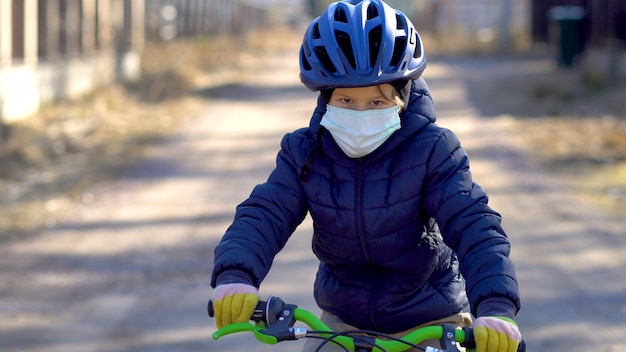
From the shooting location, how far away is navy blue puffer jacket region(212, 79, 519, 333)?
3244mm

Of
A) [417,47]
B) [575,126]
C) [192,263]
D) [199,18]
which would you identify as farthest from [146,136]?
[199,18]

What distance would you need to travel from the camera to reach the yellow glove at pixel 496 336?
9.02 ft

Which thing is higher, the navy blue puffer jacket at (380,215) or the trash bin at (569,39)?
the trash bin at (569,39)

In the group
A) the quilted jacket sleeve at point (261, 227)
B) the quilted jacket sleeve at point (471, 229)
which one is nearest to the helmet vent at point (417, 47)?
the quilted jacket sleeve at point (471, 229)

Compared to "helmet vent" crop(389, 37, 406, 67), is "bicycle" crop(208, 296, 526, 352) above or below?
below

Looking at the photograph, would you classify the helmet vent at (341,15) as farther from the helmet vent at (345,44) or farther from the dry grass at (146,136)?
the dry grass at (146,136)

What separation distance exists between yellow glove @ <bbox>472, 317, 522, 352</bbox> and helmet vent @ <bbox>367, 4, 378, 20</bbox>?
3.35ft

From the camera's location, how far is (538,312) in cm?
722

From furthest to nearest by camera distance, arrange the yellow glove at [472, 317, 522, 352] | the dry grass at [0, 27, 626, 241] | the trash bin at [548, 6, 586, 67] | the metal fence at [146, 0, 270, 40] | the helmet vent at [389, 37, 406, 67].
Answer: the metal fence at [146, 0, 270, 40]
the trash bin at [548, 6, 586, 67]
the dry grass at [0, 27, 626, 241]
the helmet vent at [389, 37, 406, 67]
the yellow glove at [472, 317, 522, 352]

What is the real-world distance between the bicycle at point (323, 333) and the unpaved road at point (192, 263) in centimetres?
375

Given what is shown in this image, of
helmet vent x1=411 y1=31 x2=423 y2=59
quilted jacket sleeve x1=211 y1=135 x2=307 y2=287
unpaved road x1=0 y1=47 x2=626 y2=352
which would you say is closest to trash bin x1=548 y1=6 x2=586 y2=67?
unpaved road x1=0 y1=47 x2=626 y2=352

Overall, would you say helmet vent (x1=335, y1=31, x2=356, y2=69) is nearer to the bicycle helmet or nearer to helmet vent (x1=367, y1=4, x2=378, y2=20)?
the bicycle helmet

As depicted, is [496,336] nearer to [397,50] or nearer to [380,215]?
[380,215]

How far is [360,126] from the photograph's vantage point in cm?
322
